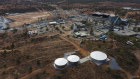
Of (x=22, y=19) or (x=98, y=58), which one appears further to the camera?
(x=22, y=19)

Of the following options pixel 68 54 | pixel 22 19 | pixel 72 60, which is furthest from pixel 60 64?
pixel 22 19

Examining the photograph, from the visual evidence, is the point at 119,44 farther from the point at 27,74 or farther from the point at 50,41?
the point at 27,74

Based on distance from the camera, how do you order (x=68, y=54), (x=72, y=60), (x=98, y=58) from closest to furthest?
(x=72, y=60)
(x=98, y=58)
(x=68, y=54)


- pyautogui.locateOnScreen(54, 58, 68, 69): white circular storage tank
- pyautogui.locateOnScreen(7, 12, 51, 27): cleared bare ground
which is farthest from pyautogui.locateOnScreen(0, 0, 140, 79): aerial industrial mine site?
pyautogui.locateOnScreen(7, 12, 51, 27): cleared bare ground

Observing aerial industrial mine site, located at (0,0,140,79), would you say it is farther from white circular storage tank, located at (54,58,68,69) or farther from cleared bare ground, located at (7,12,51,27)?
cleared bare ground, located at (7,12,51,27)

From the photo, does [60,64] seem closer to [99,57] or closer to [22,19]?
[99,57]

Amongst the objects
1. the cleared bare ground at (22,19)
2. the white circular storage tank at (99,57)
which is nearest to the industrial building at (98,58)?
the white circular storage tank at (99,57)

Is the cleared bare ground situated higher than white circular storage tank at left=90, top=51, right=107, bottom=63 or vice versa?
the cleared bare ground

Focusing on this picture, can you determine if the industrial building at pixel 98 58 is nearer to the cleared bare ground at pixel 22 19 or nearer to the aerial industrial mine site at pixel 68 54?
the aerial industrial mine site at pixel 68 54

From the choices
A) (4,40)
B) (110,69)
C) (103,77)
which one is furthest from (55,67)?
(4,40)

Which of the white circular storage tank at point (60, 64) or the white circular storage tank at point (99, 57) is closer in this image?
the white circular storage tank at point (60, 64)

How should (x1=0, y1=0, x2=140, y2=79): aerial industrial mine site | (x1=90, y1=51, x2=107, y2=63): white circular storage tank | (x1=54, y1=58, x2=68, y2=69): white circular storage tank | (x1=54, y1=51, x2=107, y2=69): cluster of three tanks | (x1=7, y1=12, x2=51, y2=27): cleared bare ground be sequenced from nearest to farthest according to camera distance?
(x1=0, y1=0, x2=140, y2=79): aerial industrial mine site, (x1=54, y1=58, x2=68, y2=69): white circular storage tank, (x1=54, y1=51, x2=107, y2=69): cluster of three tanks, (x1=90, y1=51, x2=107, y2=63): white circular storage tank, (x1=7, y1=12, x2=51, y2=27): cleared bare ground
